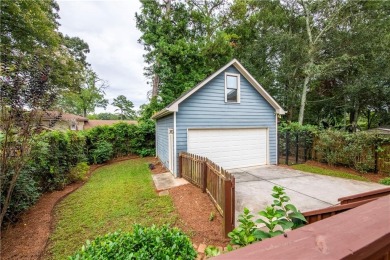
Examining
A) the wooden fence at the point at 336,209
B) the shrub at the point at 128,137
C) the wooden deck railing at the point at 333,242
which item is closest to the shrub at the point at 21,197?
the wooden deck railing at the point at 333,242

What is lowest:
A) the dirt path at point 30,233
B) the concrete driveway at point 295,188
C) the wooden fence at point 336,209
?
the dirt path at point 30,233

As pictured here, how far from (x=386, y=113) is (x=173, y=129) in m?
22.0

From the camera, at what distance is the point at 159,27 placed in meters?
14.7

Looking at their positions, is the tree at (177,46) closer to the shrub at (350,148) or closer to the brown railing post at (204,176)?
the shrub at (350,148)

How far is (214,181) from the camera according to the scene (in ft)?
15.3

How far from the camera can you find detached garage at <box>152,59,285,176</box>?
771 centimetres

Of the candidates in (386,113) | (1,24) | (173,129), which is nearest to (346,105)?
(386,113)

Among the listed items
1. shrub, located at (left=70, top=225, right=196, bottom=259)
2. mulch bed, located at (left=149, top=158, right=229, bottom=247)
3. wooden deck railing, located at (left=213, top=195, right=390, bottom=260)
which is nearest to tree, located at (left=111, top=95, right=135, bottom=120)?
mulch bed, located at (left=149, top=158, right=229, bottom=247)

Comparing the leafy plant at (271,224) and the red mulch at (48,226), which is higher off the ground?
the leafy plant at (271,224)

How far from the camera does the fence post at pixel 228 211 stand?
11.6 ft

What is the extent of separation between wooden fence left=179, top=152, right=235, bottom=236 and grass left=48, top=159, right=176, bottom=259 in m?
1.12

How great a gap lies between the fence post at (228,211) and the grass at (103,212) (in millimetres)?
1273

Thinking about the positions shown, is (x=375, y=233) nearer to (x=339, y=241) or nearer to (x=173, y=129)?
(x=339, y=241)

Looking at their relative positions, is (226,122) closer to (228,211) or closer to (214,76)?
(214,76)
